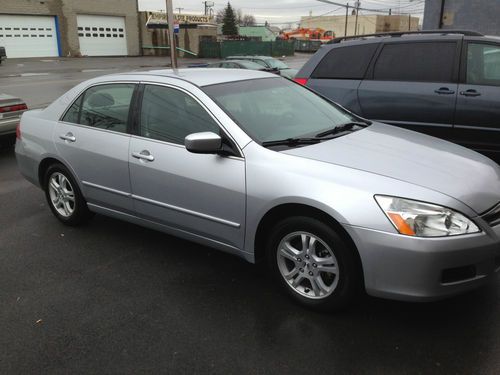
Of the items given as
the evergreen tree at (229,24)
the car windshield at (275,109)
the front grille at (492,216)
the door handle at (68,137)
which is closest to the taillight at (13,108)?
the door handle at (68,137)

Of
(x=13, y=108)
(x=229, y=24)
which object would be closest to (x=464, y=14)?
(x=13, y=108)

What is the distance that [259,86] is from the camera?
414 centimetres

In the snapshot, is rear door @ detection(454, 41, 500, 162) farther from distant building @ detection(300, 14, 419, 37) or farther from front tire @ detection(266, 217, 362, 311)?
distant building @ detection(300, 14, 419, 37)

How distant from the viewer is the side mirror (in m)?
3.32

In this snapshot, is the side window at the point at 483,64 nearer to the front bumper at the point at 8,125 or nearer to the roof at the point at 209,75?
the roof at the point at 209,75

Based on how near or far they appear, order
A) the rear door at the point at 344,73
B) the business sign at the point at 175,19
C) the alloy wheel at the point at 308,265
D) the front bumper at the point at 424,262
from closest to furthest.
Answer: the front bumper at the point at 424,262 < the alloy wheel at the point at 308,265 < the rear door at the point at 344,73 < the business sign at the point at 175,19

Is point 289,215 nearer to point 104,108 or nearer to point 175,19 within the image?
point 104,108

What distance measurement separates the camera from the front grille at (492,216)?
2.86m

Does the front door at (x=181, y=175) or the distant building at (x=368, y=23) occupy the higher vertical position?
the distant building at (x=368, y=23)

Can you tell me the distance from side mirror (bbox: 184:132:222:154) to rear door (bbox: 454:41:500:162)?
324cm

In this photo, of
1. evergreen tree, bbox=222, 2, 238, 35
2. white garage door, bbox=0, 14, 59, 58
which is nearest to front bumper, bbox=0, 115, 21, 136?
white garage door, bbox=0, 14, 59, 58

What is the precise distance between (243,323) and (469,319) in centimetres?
144

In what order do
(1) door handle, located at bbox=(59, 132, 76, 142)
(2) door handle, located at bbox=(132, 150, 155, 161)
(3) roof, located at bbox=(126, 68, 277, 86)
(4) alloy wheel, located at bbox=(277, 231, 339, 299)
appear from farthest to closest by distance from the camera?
(1) door handle, located at bbox=(59, 132, 76, 142)
(3) roof, located at bbox=(126, 68, 277, 86)
(2) door handle, located at bbox=(132, 150, 155, 161)
(4) alloy wheel, located at bbox=(277, 231, 339, 299)

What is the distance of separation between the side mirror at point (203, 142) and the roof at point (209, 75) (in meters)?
0.67
